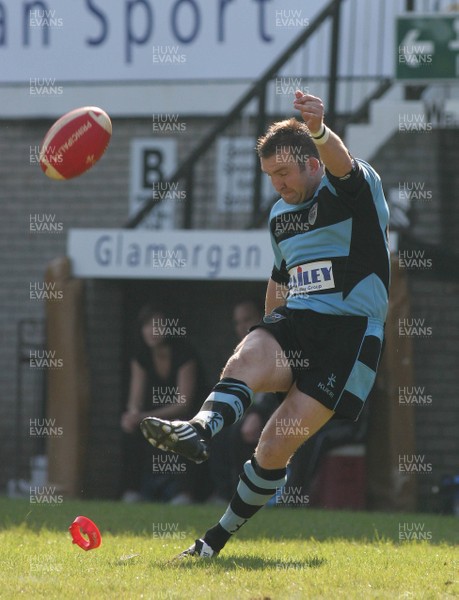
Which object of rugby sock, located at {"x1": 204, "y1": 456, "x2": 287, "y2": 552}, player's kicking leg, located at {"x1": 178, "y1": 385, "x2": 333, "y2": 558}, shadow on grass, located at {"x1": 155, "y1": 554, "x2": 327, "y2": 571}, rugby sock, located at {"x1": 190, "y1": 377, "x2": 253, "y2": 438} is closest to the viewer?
rugby sock, located at {"x1": 190, "y1": 377, "x2": 253, "y2": 438}

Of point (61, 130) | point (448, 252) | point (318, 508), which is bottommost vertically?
point (318, 508)

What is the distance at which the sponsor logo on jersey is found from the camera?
6008 millimetres

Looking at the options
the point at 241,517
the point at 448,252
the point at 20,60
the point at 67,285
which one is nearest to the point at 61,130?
the point at 241,517

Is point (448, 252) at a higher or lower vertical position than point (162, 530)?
higher

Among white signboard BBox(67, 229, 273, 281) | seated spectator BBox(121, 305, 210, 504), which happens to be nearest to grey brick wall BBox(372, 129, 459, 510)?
white signboard BBox(67, 229, 273, 281)

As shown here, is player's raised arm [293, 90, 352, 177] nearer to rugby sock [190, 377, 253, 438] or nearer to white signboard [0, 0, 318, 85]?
rugby sock [190, 377, 253, 438]

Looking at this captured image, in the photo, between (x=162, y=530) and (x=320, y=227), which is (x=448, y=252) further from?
(x=320, y=227)

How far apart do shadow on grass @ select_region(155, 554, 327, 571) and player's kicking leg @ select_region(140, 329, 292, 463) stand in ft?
2.29

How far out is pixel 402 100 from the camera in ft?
39.6

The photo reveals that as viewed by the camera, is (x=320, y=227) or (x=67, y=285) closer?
(x=320, y=227)

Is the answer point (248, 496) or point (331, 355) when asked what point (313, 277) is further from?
point (248, 496)

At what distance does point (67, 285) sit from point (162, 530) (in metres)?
4.64

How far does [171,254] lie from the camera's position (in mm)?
11836

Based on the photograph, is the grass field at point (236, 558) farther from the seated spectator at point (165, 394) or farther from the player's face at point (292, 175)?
the seated spectator at point (165, 394)
